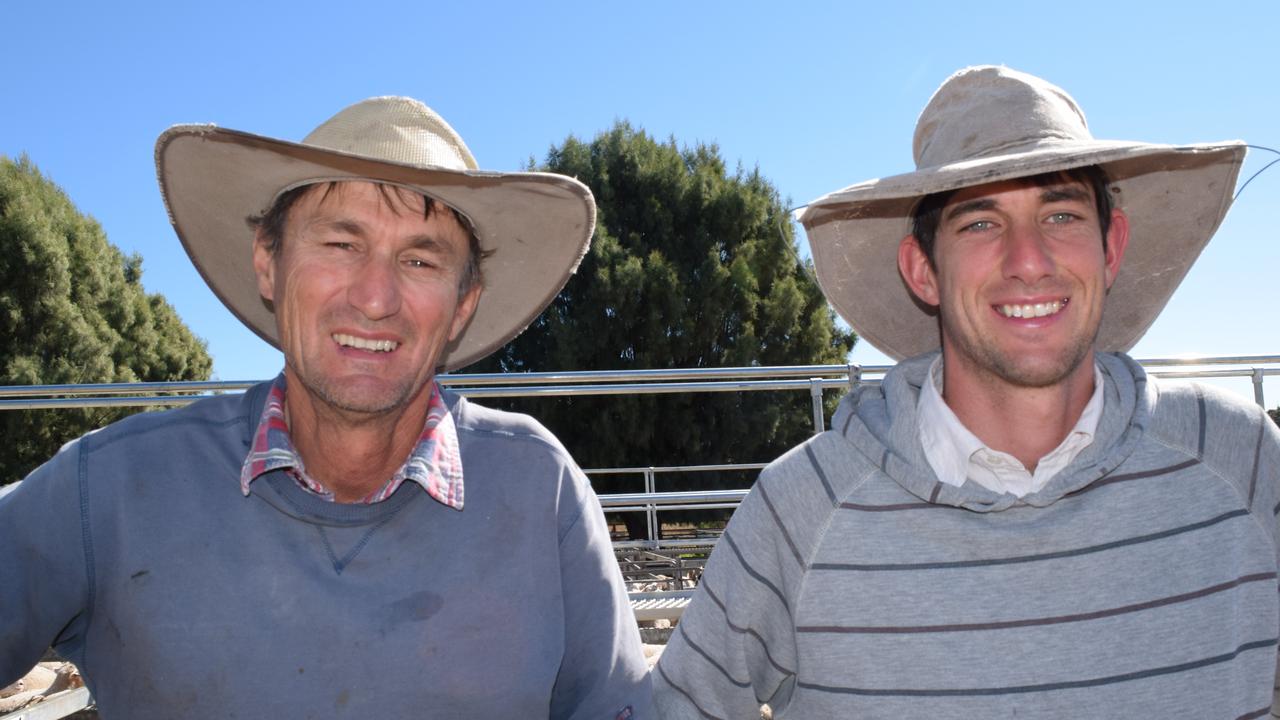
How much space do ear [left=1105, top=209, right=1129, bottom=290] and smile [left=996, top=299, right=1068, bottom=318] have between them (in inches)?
10.5

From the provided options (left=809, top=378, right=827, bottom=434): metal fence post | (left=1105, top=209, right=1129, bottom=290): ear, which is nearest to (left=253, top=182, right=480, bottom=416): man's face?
(left=1105, top=209, right=1129, bottom=290): ear

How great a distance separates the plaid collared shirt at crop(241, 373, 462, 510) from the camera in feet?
5.38

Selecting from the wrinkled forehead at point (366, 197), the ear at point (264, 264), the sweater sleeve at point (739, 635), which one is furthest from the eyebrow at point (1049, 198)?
the ear at point (264, 264)

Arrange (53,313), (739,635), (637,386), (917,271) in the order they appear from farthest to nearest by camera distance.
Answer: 1. (53,313)
2. (637,386)
3. (917,271)
4. (739,635)

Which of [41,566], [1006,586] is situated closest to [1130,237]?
[1006,586]

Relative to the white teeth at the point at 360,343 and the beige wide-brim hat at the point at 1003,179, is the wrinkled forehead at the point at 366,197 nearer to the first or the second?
the white teeth at the point at 360,343

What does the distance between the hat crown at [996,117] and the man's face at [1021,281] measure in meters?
0.08

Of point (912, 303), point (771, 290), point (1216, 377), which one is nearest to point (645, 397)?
point (771, 290)

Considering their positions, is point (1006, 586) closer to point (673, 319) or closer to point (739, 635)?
point (739, 635)

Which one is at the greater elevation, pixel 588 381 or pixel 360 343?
pixel 360 343

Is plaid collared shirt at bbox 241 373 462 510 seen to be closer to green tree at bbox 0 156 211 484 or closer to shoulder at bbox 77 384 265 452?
shoulder at bbox 77 384 265 452

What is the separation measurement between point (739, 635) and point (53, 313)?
16.2m

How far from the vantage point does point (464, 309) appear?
6.43 ft

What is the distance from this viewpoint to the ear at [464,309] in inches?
75.3
